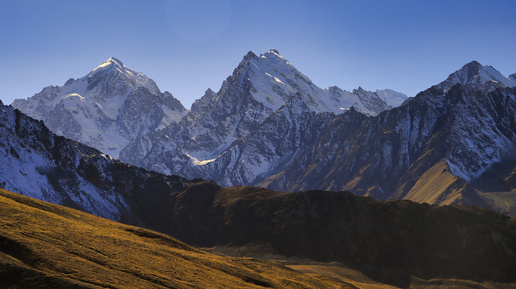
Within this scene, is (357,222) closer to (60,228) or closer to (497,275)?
(497,275)

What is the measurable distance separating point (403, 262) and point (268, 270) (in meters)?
81.5

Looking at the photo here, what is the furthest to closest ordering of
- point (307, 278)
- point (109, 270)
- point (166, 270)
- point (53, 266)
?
point (307, 278) < point (166, 270) < point (109, 270) < point (53, 266)

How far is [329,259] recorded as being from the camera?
604ft

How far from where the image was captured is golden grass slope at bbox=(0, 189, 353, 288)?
180 feet

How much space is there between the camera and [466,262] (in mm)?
174875

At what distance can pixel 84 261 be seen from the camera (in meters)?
62.9

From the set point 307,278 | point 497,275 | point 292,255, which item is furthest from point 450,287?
point 307,278

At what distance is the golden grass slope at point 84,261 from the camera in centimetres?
5497

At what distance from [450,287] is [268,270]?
7346cm

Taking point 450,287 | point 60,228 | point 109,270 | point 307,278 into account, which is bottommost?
point 450,287

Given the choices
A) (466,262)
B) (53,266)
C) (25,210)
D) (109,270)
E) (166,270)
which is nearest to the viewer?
(53,266)

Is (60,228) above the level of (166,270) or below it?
above

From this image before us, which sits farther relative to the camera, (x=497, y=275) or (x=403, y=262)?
(x=403, y=262)

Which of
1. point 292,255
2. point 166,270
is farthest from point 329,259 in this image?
point 166,270
